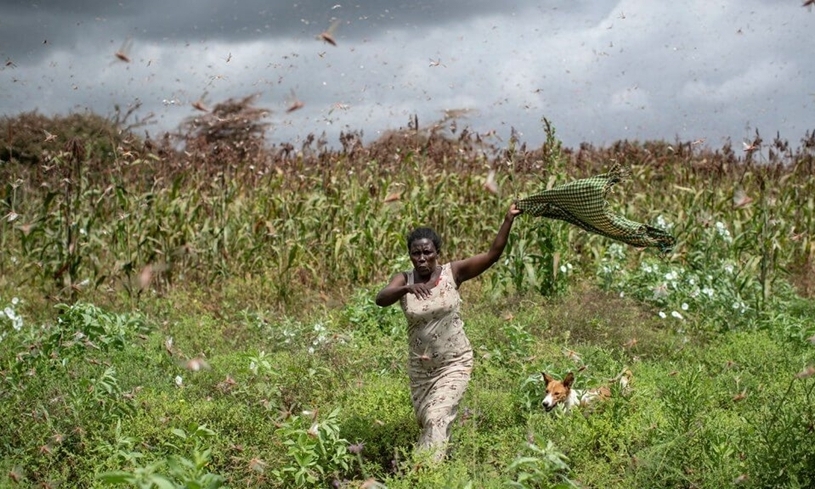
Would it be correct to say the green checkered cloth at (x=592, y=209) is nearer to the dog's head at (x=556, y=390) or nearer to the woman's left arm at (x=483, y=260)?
the woman's left arm at (x=483, y=260)

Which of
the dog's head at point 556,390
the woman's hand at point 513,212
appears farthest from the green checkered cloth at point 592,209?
the dog's head at point 556,390

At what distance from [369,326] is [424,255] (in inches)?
104

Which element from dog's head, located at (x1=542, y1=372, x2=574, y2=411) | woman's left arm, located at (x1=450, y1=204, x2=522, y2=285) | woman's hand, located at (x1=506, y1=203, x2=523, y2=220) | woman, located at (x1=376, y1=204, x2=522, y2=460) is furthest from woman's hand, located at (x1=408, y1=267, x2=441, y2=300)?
dog's head, located at (x1=542, y1=372, x2=574, y2=411)

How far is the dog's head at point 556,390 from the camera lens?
17.0ft

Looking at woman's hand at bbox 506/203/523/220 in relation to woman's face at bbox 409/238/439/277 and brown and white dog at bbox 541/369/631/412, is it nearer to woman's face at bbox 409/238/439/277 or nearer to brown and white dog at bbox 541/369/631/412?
woman's face at bbox 409/238/439/277

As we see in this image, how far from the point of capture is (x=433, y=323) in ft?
16.4

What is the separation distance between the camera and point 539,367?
615 cm

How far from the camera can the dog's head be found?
5.19m

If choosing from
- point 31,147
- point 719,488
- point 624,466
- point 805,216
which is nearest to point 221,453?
point 624,466

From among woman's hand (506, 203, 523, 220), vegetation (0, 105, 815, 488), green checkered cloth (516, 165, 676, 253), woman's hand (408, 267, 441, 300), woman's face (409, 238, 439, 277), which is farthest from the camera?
green checkered cloth (516, 165, 676, 253)

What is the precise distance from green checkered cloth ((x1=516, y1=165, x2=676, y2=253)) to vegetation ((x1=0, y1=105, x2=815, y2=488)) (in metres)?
0.86

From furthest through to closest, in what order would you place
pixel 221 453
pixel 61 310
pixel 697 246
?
1. pixel 697 246
2. pixel 61 310
3. pixel 221 453

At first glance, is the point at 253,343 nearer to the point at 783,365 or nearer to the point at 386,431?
the point at 386,431

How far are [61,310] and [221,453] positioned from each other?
3643mm
